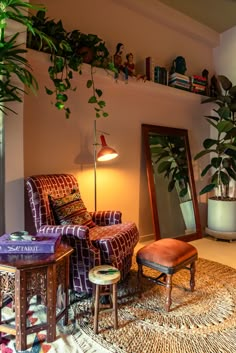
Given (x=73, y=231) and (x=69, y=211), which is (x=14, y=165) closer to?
(x=69, y=211)

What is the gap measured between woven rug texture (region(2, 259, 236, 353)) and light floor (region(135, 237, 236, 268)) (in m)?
0.61

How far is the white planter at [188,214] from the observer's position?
12.1 ft

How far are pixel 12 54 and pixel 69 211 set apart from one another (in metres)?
1.32

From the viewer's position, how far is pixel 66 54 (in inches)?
97.5

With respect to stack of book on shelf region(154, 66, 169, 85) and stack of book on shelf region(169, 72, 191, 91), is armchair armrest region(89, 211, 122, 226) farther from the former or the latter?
stack of book on shelf region(169, 72, 191, 91)

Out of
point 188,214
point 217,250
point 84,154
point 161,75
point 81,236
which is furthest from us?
point 188,214

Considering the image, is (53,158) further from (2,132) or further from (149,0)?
(149,0)

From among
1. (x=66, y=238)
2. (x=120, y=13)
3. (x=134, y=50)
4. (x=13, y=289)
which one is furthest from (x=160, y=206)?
(x=120, y=13)

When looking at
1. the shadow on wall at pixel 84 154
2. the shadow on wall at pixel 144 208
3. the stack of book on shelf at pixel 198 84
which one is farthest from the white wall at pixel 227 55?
the shadow on wall at pixel 84 154

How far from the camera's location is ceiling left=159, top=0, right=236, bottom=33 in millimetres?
3363

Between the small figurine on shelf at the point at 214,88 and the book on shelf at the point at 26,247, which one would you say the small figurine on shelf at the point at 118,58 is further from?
the book on shelf at the point at 26,247

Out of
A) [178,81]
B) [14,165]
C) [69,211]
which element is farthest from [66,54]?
[178,81]

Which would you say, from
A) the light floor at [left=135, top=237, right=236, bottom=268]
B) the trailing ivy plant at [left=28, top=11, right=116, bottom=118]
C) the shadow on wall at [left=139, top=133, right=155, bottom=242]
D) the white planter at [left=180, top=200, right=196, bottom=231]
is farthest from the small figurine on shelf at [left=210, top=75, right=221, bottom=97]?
the light floor at [left=135, top=237, right=236, bottom=268]

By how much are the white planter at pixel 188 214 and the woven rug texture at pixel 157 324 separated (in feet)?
4.72
